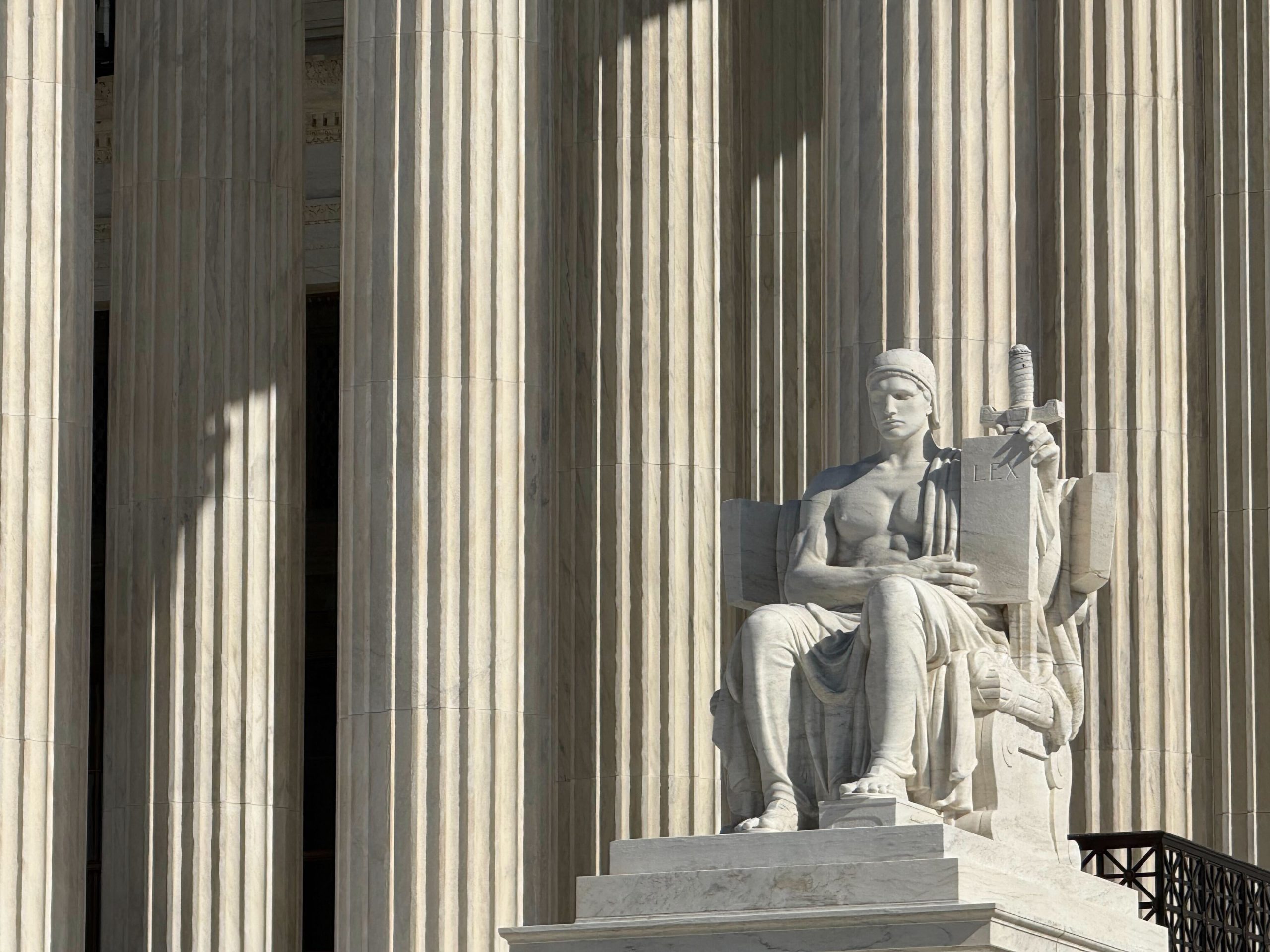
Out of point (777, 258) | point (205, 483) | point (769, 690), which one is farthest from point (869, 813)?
point (777, 258)

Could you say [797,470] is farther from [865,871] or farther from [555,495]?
[865,871]

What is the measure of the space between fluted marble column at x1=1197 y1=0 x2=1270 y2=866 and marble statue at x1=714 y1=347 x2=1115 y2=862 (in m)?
10.9

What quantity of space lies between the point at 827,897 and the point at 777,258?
819 inches

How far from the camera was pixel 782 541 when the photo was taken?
26.2 m

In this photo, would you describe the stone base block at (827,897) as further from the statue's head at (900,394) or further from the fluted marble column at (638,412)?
the fluted marble column at (638,412)

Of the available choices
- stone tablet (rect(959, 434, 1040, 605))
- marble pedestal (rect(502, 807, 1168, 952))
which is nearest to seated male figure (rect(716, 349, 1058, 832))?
stone tablet (rect(959, 434, 1040, 605))

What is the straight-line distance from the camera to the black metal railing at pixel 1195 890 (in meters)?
28.8

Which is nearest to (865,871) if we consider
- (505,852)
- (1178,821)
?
(505,852)

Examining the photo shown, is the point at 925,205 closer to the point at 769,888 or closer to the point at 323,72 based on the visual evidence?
the point at 769,888

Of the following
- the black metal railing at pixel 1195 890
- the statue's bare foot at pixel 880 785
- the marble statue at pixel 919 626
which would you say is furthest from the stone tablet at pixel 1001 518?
the black metal railing at pixel 1195 890

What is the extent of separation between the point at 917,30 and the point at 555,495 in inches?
338

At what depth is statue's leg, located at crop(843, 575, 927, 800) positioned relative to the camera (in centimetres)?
2389

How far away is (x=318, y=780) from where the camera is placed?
57.6 m

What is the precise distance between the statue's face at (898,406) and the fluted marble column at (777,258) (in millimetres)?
14864
